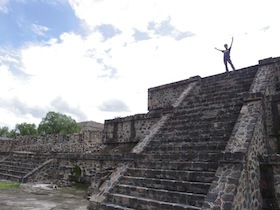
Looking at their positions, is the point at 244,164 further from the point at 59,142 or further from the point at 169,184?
the point at 59,142

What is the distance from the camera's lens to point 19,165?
15.5m

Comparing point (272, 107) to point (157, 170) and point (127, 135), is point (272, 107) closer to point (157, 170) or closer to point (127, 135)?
point (157, 170)

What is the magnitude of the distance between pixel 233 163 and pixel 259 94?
10.3 ft

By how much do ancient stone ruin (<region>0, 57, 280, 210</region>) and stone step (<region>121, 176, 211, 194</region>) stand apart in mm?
25

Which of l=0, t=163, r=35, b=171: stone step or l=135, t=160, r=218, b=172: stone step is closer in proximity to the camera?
l=135, t=160, r=218, b=172: stone step

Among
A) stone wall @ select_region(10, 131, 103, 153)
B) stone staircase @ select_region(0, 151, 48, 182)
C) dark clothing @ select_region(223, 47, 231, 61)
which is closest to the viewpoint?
dark clothing @ select_region(223, 47, 231, 61)

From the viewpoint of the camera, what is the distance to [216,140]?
7.88m

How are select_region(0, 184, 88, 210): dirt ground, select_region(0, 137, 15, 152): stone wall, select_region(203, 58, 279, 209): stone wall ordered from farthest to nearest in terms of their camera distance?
select_region(0, 137, 15, 152): stone wall, select_region(0, 184, 88, 210): dirt ground, select_region(203, 58, 279, 209): stone wall

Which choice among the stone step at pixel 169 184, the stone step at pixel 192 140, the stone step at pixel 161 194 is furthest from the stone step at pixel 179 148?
the stone step at pixel 161 194

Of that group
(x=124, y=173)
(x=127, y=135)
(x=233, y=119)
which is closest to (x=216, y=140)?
(x=233, y=119)

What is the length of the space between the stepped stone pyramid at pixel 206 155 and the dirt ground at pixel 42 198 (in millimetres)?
1163

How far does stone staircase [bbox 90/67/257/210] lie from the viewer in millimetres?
6531

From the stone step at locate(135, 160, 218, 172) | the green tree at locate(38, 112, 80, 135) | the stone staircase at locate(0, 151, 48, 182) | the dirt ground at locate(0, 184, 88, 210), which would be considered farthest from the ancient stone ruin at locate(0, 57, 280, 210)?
the green tree at locate(38, 112, 80, 135)

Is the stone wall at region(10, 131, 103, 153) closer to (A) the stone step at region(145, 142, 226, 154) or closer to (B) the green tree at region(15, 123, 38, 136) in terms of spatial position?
(A) the stone step at region(145, 142, 226, 154)
